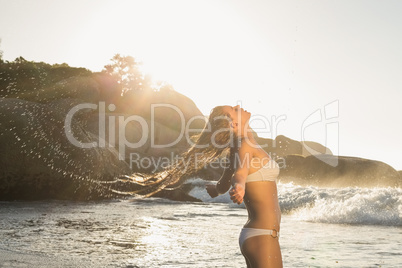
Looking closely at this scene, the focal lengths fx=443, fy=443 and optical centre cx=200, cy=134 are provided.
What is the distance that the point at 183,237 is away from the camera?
30.6ft

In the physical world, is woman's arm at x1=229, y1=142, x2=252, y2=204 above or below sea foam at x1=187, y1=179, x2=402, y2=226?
above

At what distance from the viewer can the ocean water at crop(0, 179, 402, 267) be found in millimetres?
A: 6922

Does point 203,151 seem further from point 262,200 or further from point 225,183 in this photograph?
point 262,200

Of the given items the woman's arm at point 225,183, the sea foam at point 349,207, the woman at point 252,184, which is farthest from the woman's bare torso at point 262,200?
the sea foam at point 349,207

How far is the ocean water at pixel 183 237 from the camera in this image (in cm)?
692

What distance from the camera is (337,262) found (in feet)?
22.9

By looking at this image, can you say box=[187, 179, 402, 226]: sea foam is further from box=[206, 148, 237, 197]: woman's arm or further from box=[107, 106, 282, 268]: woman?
box=[107, 106, 282, 268]: woman

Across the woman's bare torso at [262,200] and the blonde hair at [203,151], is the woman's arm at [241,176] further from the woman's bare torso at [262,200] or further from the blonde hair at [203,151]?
the blonde hair at [203,151]

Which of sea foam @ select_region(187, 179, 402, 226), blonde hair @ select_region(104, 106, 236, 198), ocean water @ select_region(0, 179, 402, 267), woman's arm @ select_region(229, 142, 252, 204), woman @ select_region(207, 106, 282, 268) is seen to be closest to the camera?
woman's arm @ select_region(229, 142, 252, 204)

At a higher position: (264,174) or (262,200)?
(264,174)

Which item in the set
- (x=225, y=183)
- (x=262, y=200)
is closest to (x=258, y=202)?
(x=262, y=200)

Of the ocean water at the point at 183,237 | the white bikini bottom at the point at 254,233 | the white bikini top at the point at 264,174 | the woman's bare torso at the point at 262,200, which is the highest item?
the white bikini top at the point at 264,174

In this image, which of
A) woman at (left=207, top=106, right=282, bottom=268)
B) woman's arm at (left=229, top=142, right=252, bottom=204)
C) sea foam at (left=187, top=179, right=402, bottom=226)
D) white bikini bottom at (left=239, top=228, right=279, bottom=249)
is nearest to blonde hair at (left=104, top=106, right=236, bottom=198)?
woman at (left=207, top=106, right=282, bottom=268)

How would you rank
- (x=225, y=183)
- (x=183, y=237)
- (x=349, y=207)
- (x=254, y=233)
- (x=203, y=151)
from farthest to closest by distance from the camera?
(x=349, y=207), (x=183, y=237), (x=203, y=151), (x=225, y=183), (x=254, y=233)
